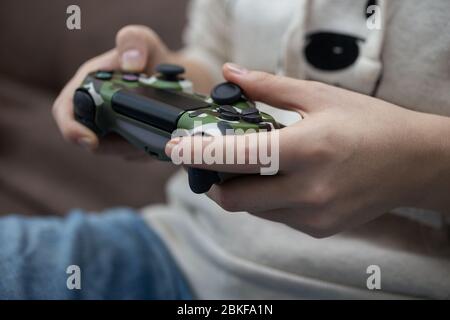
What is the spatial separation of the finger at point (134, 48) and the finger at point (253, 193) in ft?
0.45

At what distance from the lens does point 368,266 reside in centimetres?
35

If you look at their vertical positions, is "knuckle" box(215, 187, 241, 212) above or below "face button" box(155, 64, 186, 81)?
below

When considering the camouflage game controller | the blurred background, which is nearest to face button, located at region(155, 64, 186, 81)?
the camouflage game controller

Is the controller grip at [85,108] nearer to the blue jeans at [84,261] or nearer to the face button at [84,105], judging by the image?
the face button at [84,105]

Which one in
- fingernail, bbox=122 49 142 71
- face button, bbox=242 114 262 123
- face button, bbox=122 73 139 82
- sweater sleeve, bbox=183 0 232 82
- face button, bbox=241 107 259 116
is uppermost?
sweater sleeve, bbox=183 0 232 82

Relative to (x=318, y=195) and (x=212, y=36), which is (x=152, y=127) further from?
(x=212, y=36)

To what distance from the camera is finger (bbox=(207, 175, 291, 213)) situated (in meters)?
0.26

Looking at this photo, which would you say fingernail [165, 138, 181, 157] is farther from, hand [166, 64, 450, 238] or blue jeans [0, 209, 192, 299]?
blue jeans [0, 209, 192, 299]

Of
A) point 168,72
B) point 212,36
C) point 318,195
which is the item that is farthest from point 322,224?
point 212,36

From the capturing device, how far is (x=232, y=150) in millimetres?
240

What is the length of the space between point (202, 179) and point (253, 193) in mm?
28

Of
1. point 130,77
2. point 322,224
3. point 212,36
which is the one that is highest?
point 212,36

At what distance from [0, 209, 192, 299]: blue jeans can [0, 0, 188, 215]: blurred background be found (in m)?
0.21

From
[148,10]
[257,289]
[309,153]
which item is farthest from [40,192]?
[309,153]
